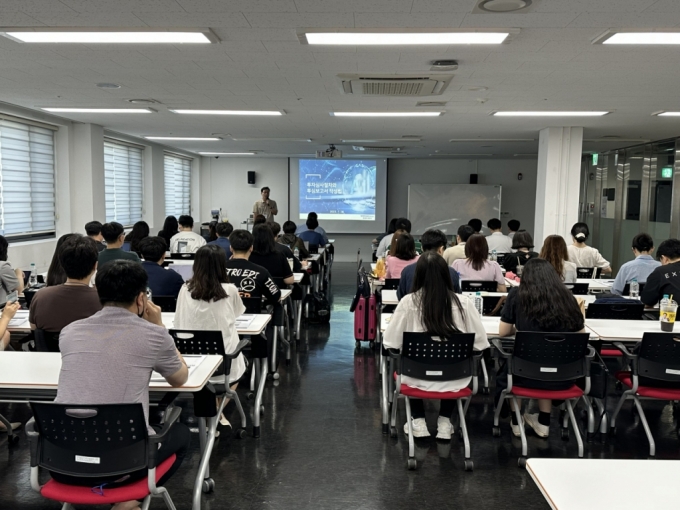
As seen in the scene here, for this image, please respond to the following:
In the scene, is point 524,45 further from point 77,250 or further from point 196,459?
point 196,459

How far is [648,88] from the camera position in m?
5.95

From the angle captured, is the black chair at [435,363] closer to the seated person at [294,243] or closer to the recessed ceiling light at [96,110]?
the seated person at [294,243]

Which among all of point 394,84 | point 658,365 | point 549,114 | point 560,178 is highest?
point 549,114

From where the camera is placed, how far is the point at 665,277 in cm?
476

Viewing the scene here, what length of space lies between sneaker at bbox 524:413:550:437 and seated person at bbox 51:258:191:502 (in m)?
2.83

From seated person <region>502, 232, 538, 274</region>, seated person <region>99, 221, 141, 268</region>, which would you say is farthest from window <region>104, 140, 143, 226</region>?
seated person <region>502, 232, 538, 274</region>

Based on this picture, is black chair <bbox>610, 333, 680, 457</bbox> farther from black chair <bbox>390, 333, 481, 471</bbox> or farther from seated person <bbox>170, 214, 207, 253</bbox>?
seated person <bbox>170, 214, 207, 253</bbox>

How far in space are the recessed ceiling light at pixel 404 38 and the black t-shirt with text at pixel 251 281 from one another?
1.91m

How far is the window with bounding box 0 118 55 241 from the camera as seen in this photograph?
7938mm

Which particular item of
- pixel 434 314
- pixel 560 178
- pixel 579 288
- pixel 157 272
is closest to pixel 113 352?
pixel 434 314

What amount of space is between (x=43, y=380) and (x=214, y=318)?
1180mm

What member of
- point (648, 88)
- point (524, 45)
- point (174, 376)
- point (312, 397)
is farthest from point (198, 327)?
point (648, 88)

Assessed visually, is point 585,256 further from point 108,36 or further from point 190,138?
point 190,138

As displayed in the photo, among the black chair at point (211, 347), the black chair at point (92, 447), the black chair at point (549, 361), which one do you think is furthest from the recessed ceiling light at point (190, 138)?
the black chair at point (92, 447)
